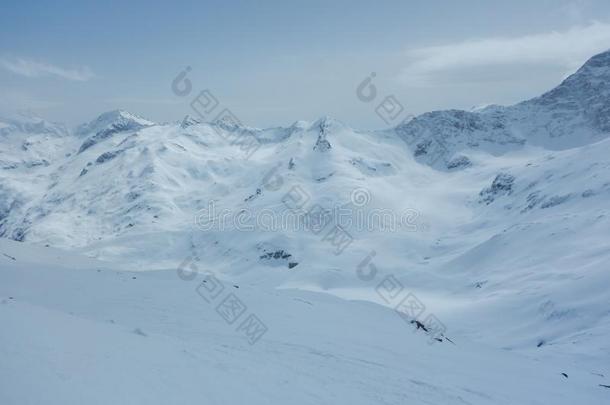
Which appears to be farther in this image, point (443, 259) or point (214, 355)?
point (443, 259)

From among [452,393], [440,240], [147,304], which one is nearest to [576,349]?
[452,393]

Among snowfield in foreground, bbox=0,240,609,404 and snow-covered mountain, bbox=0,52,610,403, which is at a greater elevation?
snowfield in foreground, bbox=0,240,609,404

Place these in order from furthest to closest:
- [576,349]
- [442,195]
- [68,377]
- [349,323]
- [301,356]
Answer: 1. [442,195]
2. [576,349]
3. [349,323]
4. [301,356]
5. [68,377]

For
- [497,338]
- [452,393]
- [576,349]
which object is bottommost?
[497,338]

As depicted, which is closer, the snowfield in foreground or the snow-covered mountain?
the snowfield in foreground

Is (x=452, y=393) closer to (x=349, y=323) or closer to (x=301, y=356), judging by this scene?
(x=301, y=356)

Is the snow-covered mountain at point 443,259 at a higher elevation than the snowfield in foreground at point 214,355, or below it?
below

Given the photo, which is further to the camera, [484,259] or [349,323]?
[484,259]

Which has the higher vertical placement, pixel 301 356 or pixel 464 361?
pixel 301 356

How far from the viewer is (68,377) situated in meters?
8.31

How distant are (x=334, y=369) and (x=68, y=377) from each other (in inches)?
315

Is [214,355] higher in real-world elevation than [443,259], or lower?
higher

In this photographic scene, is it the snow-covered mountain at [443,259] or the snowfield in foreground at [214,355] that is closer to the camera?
the snowfield in foreground at [214,355]

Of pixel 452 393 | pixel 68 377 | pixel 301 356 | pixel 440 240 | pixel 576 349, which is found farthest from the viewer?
pixel 440 240
